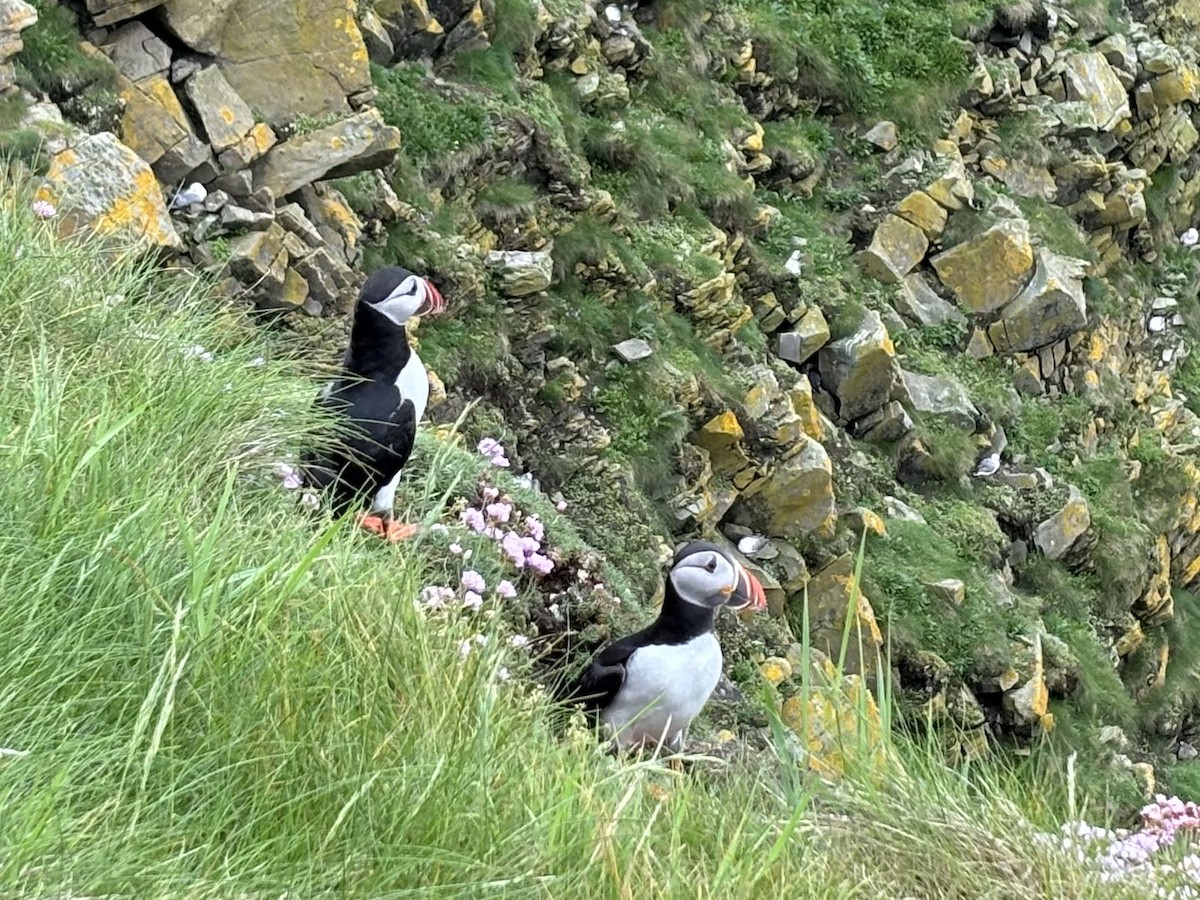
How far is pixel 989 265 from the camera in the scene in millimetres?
15016

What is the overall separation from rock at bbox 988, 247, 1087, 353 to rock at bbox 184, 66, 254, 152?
9.82 metres

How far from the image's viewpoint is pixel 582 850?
245 centimetres

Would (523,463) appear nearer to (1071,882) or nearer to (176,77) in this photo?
(176,77)

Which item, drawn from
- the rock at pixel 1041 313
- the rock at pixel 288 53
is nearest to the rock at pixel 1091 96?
the rock at pixel 1041 313

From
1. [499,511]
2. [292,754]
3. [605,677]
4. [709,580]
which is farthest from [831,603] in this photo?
[292,754]

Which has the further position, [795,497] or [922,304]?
[922,304]

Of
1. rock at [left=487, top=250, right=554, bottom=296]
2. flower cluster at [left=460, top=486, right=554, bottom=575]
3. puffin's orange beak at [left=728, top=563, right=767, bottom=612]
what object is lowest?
rock at [left=487, top=250, right=554, bottom=296]

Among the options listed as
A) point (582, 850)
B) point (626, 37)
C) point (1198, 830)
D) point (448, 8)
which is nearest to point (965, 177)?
point (626, 37)

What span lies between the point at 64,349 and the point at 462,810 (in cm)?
228

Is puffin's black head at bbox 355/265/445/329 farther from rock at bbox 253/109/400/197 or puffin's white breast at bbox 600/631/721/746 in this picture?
rock at bbox 253/109/400/197

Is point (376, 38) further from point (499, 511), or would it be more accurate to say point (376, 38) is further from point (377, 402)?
point (499, 511)

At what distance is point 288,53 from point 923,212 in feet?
27.7

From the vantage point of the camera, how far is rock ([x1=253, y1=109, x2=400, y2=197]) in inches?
328

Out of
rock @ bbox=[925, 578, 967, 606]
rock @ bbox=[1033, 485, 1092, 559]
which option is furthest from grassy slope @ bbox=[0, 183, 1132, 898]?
rock @ bbox=[1033, 485, 1092, 559]
